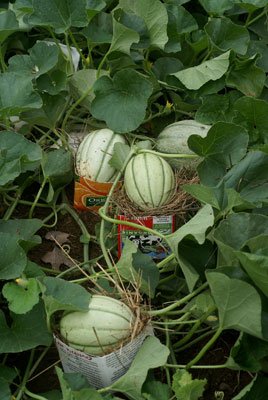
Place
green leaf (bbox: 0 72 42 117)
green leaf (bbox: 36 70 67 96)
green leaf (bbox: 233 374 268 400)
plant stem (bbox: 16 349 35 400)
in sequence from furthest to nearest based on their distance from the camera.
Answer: green leaf (bbox: 36 70 67 96) < green leaf (bbox: 0 72 42 117) < plant stem (bbox: 16 349 35 400) < green leaf (bbox: 233 374 268 400)

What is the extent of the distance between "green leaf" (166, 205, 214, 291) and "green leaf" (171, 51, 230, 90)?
2.15 feet

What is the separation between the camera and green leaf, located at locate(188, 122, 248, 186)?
1.58m

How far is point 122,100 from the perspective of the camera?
1.87 metres

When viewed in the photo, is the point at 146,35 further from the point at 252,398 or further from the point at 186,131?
the point at 252,398

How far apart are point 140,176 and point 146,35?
0.63m

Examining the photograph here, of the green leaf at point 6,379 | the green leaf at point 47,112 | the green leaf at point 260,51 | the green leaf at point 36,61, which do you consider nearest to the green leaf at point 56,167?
the green leaf at point 47,112

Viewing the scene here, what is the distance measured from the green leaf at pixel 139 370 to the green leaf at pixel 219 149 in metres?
0.53

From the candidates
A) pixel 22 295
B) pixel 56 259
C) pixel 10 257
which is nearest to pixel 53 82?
pixel 56 259

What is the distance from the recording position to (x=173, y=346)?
1503 mm

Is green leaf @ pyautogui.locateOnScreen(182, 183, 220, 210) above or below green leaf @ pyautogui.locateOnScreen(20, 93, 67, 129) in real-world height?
above

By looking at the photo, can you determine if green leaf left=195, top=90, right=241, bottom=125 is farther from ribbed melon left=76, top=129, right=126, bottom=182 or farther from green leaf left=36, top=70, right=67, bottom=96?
green leaf left=36, top=70, right=67, bottom=96

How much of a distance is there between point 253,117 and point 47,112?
70cm

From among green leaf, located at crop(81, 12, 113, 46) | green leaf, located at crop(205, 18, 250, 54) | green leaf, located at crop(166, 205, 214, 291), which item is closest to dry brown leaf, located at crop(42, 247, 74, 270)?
green leaf, located at crop(166, 205, 214, 291)

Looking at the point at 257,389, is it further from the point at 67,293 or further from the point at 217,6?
A: the point at 217,6
